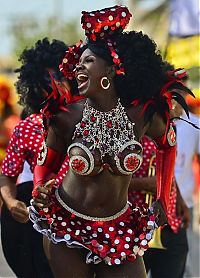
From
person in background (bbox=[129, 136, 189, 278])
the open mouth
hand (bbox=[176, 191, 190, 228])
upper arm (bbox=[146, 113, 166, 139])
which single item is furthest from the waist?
hand (bbox=[176, 191, 190, 228])

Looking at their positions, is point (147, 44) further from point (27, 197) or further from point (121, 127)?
point (27, 197)

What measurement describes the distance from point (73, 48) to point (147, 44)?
0.41 metres

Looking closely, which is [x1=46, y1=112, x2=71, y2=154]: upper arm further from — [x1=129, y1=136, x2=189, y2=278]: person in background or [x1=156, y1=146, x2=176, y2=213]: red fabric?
[x1=129, y1=136, x2=189, y2=278]: person in background

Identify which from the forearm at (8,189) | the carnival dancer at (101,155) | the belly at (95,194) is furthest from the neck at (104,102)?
the forearm at (8,189)

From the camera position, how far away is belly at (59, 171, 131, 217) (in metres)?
5.62

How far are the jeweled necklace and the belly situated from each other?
0.15 meters

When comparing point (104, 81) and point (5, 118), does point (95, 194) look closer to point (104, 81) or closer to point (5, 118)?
point (104, 81)

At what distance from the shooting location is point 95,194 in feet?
18.4

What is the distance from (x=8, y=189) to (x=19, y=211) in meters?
0.25

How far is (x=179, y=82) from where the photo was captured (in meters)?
5.87

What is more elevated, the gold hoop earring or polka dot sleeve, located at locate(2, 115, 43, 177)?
the gold hoop earring

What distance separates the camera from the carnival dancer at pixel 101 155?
18.4 feet

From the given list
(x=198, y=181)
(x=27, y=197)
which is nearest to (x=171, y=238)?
(x=27, y=197)

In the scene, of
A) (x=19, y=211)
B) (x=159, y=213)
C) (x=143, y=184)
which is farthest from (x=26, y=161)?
(x=159, y=213)
